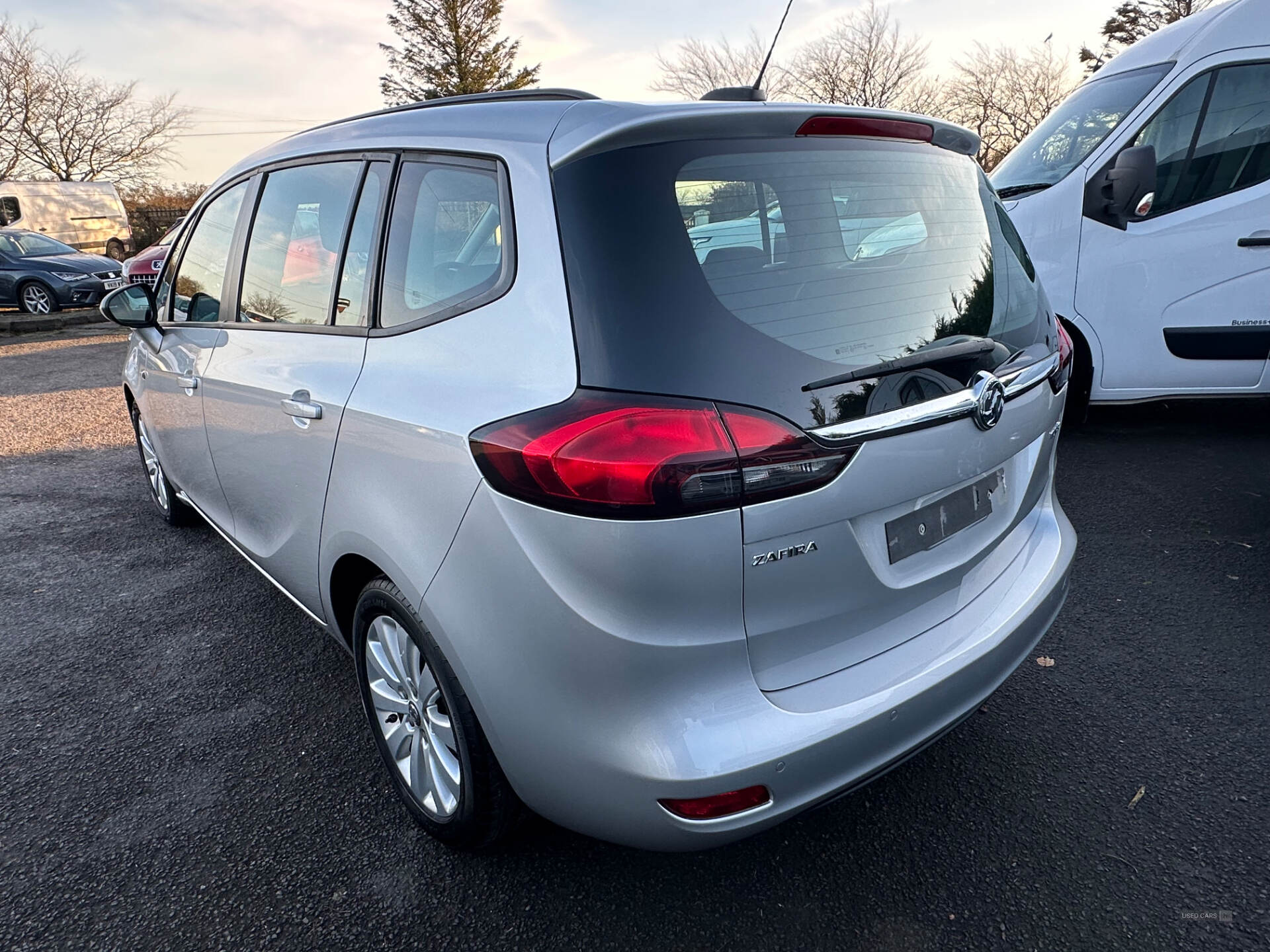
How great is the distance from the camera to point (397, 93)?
34.0 m

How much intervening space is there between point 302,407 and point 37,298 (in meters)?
14.5

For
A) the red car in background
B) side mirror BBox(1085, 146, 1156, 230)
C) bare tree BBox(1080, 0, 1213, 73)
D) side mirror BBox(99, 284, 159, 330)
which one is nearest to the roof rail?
side mirror BBox(99, 284, 159, 330)

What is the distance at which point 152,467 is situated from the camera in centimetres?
437

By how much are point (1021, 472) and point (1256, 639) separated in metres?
1.54

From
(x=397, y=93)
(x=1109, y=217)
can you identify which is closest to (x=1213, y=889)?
(x=1109, y=217)

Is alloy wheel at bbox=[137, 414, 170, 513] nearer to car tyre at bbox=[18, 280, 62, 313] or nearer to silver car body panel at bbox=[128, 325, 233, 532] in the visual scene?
silver car body panel at bbox=[128, 325, 233, 532]

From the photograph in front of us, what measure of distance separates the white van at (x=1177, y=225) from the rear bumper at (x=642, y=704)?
374 cm

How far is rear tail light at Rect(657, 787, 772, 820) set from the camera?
1.54 metres

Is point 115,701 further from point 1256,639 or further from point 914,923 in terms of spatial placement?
point 1256,639

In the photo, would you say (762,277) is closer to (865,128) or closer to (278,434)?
(865,128)

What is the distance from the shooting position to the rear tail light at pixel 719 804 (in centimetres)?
154

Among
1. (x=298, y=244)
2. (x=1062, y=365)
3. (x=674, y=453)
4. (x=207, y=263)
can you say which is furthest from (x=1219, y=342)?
(x=207, y=263)

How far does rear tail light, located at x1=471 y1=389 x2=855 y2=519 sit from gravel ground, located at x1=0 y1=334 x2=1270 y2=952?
1030 millimetres

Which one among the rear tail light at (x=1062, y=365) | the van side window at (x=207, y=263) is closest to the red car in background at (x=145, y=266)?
the van side window at (x=207, y=263)
